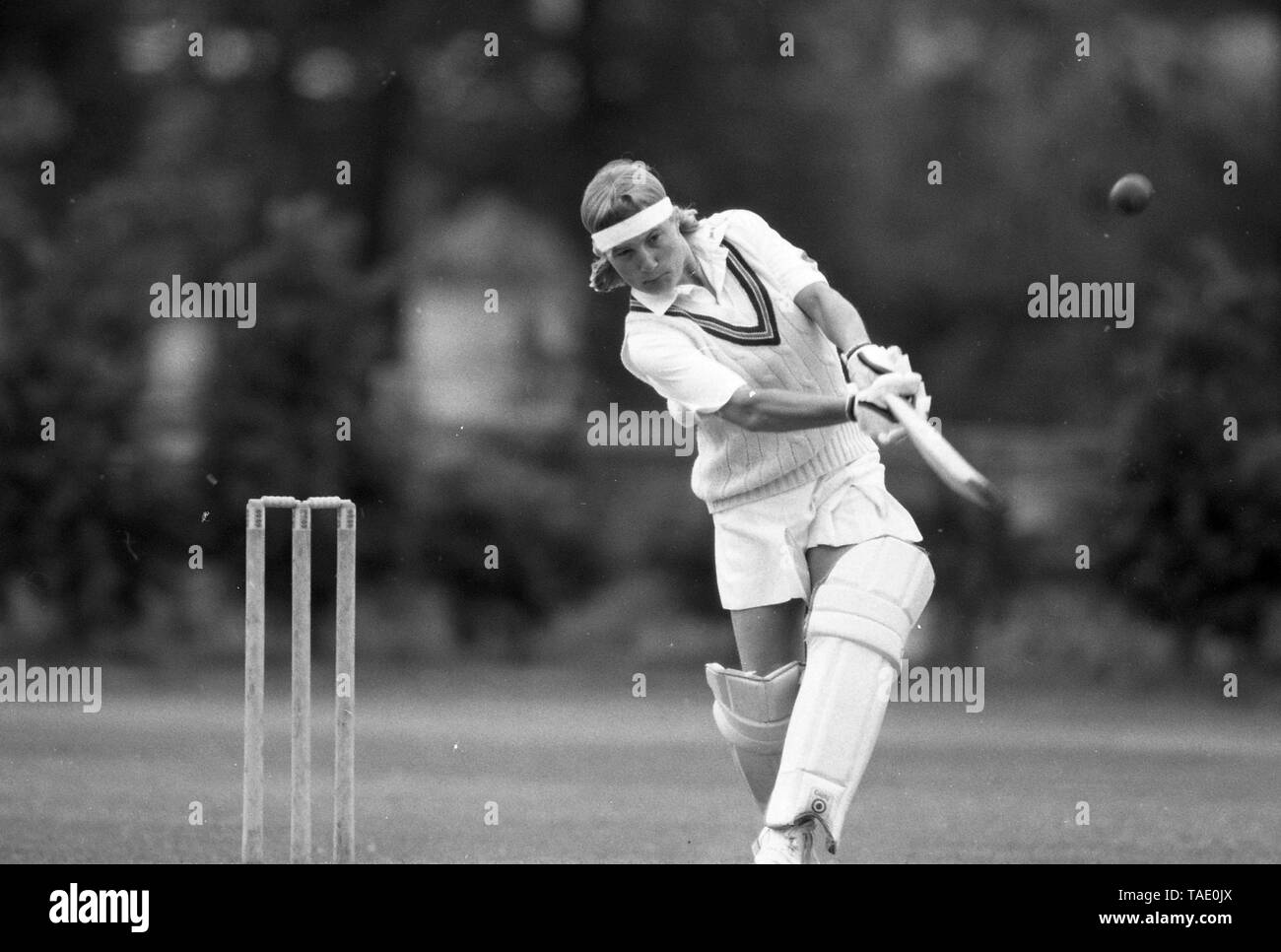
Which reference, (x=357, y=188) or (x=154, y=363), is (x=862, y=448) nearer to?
(x=154, y=363)

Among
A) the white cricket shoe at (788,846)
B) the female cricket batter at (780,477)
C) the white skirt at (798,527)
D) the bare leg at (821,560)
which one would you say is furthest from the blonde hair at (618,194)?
the white cricket shoe at (788,846)

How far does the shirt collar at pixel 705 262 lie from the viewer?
386cm

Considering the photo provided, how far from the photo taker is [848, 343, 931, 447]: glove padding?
347 centimetres

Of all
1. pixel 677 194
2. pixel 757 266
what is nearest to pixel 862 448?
pixel 757 266

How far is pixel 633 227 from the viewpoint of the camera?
3.74 m

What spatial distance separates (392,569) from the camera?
891cm

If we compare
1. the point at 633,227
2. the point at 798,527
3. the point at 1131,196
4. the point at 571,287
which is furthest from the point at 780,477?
the point at 571,287

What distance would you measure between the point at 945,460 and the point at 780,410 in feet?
1.44

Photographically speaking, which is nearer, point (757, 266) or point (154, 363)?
point (757, 266)

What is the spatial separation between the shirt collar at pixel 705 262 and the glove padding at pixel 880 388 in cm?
40

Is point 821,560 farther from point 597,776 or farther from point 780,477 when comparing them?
point 597,776

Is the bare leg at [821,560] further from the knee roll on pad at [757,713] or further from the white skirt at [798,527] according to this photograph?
the knee roll on pad at [757,713]

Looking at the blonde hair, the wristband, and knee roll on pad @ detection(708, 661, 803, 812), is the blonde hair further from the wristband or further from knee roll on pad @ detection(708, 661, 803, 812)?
knee roll on pad @ detection(708, 661, 803, 812)
